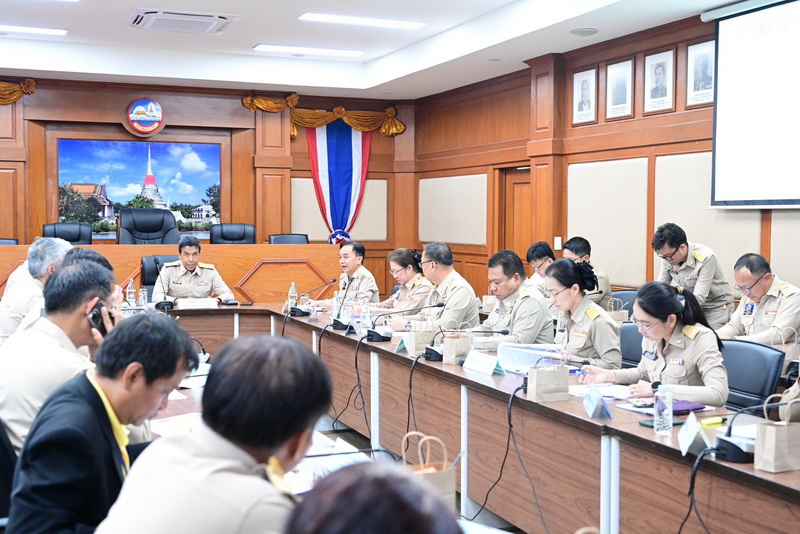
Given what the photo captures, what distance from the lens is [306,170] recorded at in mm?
10500

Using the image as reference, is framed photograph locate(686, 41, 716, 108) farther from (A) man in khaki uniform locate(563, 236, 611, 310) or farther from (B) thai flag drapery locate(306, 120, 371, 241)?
(B) thai flag drapery locate(306, 120, 371, 241)

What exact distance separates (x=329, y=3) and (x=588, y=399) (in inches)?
204

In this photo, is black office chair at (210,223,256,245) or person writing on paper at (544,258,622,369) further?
black office chair at (210,223,256,245)

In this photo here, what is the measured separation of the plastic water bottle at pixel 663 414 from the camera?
253 cm

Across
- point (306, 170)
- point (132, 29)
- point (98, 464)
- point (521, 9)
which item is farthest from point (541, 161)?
point (98, 464)

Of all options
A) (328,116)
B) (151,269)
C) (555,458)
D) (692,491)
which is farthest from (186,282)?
(692,491)

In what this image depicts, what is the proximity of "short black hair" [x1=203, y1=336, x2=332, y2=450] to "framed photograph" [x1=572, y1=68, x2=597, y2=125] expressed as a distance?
6792mm

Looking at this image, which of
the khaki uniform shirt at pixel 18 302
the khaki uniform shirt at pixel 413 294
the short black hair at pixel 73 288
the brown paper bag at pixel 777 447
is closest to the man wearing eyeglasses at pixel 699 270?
the khaki uniform shirt at pixel 413 294

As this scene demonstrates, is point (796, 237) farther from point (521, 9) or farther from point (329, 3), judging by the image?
point (329, 3)

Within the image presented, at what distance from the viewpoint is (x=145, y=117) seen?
960 cm

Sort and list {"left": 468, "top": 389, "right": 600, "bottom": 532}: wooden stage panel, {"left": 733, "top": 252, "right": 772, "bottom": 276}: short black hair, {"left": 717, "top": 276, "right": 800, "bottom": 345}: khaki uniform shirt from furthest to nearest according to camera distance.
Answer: {"left": 733, "top": 252, "right": 772, "bottom": 276}: short black hair
{"left": 717, "top": 276, "right": 800, "bottom": 345}: khaki uniform shirt
{"left": 468, "top": 389, "right": 600, "bottom": 532}: wooden stage panel

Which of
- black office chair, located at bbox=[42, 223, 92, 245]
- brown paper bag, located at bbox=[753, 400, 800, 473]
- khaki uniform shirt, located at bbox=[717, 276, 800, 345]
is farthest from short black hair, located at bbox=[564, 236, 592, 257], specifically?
black office chair, located at bbox=[42, 223, 92, 245]

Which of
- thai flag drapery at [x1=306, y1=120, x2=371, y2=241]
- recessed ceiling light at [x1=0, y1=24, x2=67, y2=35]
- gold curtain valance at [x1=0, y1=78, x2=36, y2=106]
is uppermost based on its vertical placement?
recessed ceiling light at [x1=0, y1=24, x2=67, y2=35]

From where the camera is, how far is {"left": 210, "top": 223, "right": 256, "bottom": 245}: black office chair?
8781mm
